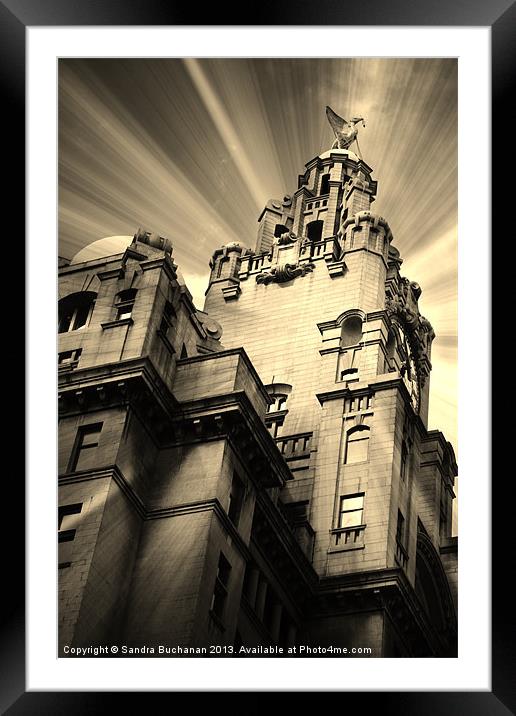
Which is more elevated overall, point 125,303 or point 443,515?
point 443,515

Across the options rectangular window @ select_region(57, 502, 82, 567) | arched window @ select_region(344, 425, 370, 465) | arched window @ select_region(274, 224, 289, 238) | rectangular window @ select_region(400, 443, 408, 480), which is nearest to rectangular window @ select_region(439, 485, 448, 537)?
rectangular window @ select_region(400, 443, 408, 480)

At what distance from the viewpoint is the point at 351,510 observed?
126ft

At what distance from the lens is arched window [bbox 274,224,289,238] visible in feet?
146

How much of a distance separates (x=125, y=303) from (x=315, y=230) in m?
14.9

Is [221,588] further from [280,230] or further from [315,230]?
[315,230]

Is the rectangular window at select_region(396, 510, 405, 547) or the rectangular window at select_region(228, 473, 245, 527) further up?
the rectangular window at select_region(396, 510, 405, 547)

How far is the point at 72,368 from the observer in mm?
32781

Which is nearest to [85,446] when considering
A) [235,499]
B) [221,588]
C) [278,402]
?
[235,499]

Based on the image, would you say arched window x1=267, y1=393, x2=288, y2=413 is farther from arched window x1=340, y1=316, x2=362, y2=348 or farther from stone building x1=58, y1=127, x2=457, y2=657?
arched window x1=340, y1=316, x2=362, y2=348

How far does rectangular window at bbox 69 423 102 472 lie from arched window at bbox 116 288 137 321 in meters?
3.70

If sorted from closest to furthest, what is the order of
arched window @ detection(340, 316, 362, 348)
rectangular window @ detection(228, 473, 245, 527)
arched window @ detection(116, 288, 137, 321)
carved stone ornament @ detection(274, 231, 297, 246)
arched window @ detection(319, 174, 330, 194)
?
1. rectangular window @ detection(228, 473, 245, 527)
2. arched window @ detection(116, 288, 137, 321)
3. arched window @ detection(340, 316, 362, 348)
4. carved stone ornament @ detection(274, 231, 297, 246)
5. arched window @ detection(319, 174, 330, 194)

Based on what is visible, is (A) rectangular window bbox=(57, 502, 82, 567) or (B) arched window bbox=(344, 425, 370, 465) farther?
(B) arched window bbox=(344, 425, 370, 465)
